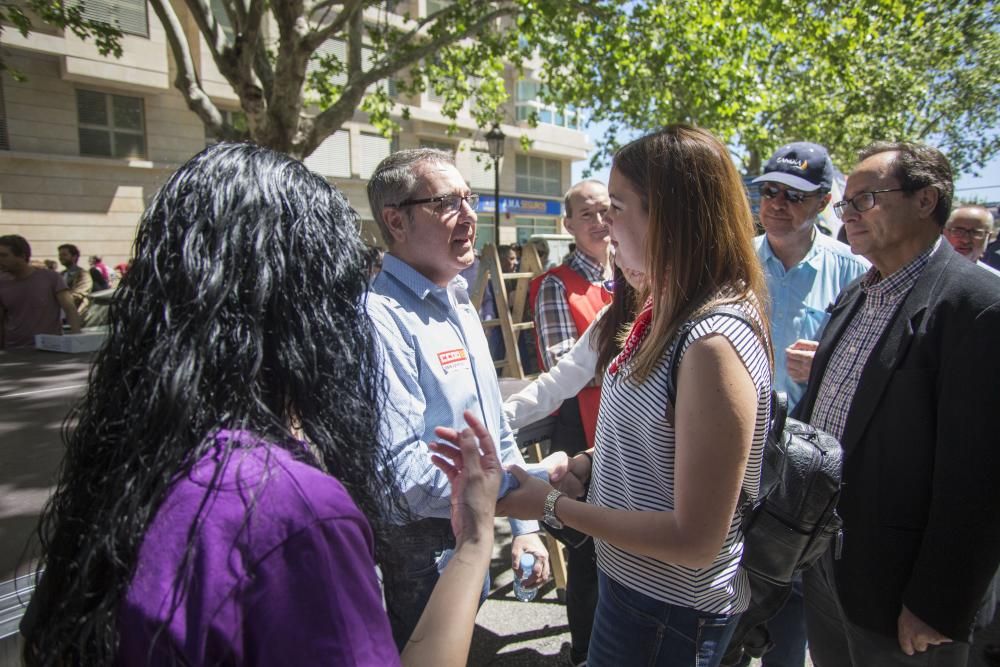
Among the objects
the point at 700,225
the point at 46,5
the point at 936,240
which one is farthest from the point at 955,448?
the point at 46,5

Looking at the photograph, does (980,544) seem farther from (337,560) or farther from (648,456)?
(337,560)

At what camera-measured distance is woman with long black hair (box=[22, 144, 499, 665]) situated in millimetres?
691

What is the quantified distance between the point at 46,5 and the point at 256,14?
8.41ft

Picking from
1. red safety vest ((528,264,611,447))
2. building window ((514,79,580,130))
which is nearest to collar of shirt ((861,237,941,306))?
red safety vest ((528,264,611,447))

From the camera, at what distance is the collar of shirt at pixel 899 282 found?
74.0 inches

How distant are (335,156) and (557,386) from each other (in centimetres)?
2210

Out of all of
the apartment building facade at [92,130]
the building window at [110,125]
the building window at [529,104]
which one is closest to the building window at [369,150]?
the apartment building facade at [92,130]

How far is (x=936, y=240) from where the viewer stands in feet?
6.23

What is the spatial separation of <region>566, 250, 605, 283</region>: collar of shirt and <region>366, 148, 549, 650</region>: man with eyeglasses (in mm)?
1081

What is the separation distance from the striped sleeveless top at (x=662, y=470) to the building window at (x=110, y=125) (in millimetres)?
20561

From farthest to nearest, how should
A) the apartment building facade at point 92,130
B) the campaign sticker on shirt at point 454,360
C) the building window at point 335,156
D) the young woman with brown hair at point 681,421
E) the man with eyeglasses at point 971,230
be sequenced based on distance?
the building window at point 335,156 < the apartment building facade at point 92,130 < the man with eyeglasses at point 971,230 < the campaign sticker on shirt at point 454,360 < the young woman with brown hair at point 681,421

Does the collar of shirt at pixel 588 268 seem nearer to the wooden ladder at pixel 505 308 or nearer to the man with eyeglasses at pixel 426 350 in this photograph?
the wooden ladder at pixel 505 308

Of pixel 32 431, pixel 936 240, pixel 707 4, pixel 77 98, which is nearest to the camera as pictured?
pixel 936 240

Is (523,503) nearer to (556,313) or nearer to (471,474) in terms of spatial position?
(471,474)
